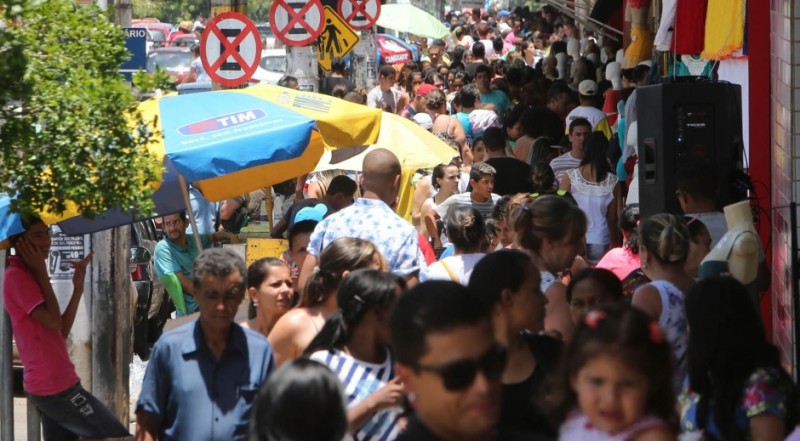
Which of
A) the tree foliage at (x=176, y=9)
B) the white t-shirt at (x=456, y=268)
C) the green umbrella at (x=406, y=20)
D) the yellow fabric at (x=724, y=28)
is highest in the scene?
the tree foliage at (x=176, y=9)

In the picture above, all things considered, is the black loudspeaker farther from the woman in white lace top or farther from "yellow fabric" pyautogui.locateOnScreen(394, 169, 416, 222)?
"yellow fabric" pyautogui.locateOnScreen(394, 169, 416, 222)

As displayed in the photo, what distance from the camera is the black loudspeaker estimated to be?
877 cm

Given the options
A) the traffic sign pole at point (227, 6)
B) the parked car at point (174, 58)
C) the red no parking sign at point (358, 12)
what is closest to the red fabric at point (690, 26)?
the traffic sign pole at point (227, 6)

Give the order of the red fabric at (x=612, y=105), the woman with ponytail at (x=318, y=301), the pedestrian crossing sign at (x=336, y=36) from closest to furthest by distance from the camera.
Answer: the woman with ponytail at (x=318, y=301), the red fabric at (x=612, y=105), the pedestrian crossing sign at (x=336, y=36)

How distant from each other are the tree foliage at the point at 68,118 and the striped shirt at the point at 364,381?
1982 mm

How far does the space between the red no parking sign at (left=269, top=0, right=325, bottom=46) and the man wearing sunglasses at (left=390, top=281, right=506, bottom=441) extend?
15.3 meters

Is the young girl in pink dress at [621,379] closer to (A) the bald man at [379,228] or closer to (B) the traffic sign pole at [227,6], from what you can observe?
(A) the bald man at [379,228]

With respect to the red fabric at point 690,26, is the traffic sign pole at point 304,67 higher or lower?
lower

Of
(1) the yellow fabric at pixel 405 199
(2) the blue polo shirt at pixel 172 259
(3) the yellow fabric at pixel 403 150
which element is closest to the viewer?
(2) the blue polo shirt at pixel 172 259

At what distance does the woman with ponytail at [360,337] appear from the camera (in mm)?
5094

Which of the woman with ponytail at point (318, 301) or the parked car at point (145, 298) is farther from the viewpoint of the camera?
the parked car at point (145, 298)

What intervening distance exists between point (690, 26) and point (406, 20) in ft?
90.7

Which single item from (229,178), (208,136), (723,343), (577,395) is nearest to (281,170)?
(229,178)

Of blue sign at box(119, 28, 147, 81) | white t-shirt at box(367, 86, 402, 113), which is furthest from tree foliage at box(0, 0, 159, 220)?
white t-shirt at box(367, 86, 402, 113)
